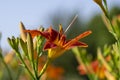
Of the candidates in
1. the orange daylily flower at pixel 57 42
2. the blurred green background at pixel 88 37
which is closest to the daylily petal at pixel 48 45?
the orange daylily flower at pixel 57 42

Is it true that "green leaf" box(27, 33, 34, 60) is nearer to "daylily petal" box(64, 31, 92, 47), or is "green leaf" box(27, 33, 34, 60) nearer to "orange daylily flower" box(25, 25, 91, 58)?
"orange daylily flower" box(25, 25, 91, 58)

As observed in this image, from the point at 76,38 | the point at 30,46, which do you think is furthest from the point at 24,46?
the point at 76,38

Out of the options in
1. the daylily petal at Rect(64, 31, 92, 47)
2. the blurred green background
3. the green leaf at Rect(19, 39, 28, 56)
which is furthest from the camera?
the blurred green background

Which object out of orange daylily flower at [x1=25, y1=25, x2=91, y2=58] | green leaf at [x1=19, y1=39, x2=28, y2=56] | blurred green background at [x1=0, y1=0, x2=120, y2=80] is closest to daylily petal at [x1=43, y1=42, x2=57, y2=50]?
orange daylily flower at [x1=25, y1=25, x2=91, y2=58]

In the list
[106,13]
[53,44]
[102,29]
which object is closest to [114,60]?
[106,13]

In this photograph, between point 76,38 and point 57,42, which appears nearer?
point 76,38

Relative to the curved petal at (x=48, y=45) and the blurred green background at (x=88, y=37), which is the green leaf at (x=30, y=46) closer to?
the curved petal at (x=48, y=45)

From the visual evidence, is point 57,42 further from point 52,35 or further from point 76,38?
point 76,38

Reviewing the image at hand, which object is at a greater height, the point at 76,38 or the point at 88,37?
the point at 76,38
